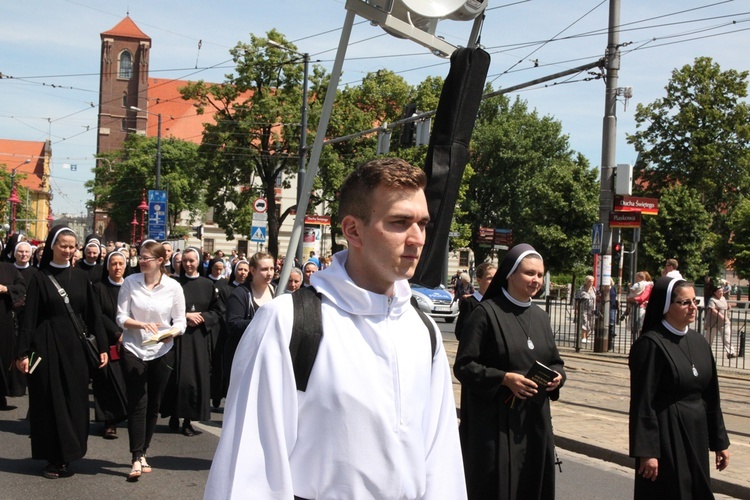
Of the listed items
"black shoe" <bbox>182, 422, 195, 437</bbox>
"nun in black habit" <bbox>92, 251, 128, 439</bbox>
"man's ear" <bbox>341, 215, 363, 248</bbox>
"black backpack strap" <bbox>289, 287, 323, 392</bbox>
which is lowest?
"black shoe" <bbox>182, 422, 195, 437</bbox>

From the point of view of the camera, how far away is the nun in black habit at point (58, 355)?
771 cm

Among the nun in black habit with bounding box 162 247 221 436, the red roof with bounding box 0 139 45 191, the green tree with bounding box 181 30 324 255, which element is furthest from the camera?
the red roof with bounding box 0 139 45 191

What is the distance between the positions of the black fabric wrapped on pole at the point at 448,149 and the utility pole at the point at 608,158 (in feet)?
47.1

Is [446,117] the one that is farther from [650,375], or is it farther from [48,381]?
[48,381]

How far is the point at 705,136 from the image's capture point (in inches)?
2265

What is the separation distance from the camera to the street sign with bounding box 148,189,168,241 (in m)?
40.4

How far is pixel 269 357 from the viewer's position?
243 cm

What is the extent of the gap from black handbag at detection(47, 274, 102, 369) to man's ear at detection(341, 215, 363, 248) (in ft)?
18.9

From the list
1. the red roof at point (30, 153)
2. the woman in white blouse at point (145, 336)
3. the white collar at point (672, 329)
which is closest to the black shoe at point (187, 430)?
the woman in white blouse at point (145, 336)

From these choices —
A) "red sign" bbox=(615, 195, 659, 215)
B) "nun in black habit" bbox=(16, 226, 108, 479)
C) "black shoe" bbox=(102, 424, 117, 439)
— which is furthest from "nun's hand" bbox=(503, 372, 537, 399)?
"red sign" bbox=(615, 195, 659, 215)

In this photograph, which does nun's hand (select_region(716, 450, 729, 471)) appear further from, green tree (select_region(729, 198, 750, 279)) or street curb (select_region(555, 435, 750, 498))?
green tree (select_region(729, 198, 750, 279))

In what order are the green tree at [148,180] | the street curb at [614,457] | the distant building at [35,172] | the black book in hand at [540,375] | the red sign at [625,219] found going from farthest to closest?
the distant building at [35,172]
the green tree at [148,180]
the red sign at [625,219]
the street curb at [614,457]
the black book in hand at [540,375]

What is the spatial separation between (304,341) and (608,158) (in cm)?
1770

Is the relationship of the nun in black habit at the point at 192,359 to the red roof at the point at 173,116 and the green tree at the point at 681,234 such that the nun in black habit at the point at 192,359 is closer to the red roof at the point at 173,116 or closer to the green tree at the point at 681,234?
the green tree at the point at 681,234
